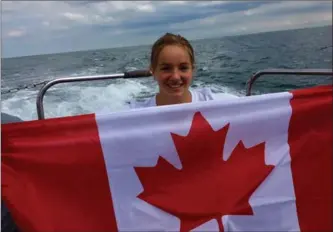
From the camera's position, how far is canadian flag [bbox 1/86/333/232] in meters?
1.71

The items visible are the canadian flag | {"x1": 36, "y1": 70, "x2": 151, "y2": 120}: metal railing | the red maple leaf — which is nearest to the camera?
the canadian flag

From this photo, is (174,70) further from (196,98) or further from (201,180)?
(201,180)

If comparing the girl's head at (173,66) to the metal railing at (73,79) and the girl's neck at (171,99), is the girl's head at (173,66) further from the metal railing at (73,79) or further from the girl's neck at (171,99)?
the metal railing at (73,79)

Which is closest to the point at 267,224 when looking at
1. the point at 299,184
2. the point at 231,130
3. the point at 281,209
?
the point at 281,209

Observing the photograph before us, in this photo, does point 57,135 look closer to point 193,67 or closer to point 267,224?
point 193,67

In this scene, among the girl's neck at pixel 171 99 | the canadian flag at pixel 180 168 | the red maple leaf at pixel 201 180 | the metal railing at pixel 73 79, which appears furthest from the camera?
the metal railing at pixel 73 79

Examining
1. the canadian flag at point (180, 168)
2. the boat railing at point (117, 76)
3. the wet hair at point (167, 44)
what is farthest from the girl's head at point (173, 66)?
the boat railing at point (117, 76)

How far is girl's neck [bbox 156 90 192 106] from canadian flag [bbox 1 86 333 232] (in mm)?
87

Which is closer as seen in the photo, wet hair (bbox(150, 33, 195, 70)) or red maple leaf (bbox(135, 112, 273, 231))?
red maple leaf (bbox(135, 112, 273, 231))

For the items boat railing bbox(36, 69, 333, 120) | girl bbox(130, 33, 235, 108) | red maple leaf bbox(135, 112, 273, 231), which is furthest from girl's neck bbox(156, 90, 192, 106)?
boat railing bbox(36, 69, 333, 120)

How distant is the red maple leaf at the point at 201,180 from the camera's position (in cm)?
183

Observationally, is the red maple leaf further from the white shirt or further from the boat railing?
the boat railing

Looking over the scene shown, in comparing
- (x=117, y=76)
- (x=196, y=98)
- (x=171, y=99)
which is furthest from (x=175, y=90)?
(x=117, y=76)

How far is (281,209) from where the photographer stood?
1960 millimetres
